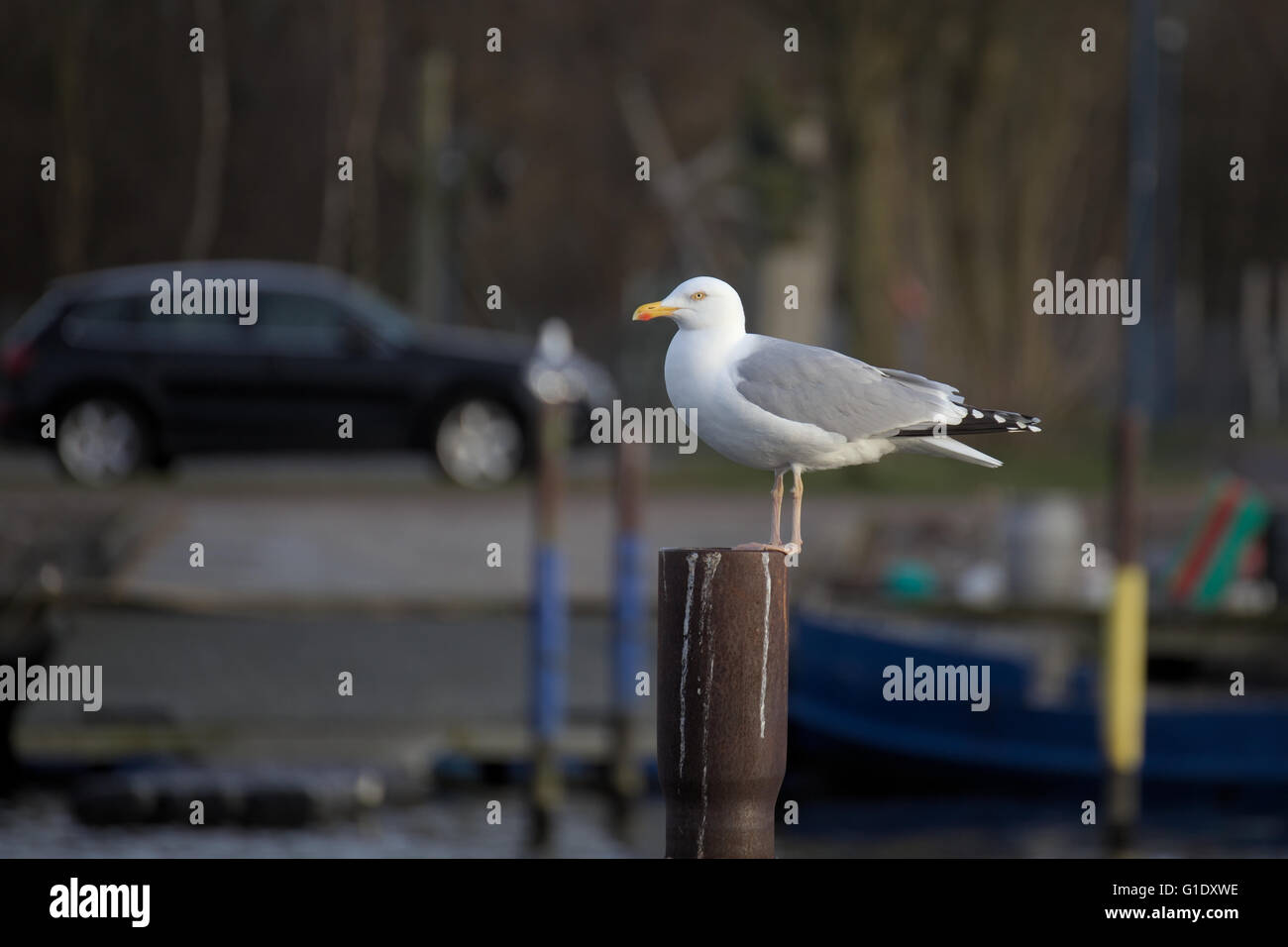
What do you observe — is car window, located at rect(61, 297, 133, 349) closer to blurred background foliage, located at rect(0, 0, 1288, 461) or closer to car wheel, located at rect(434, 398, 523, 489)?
car wheel, located at rect(434, 398, 523, 489)

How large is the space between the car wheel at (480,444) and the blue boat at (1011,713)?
20.7ft

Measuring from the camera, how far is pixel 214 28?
123ft

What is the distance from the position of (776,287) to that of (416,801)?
32.4ft

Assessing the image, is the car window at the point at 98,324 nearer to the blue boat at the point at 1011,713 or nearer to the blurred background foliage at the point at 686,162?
the blurred background foliage at the point at 686,162

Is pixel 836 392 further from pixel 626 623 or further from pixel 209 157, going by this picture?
pixel 209 157

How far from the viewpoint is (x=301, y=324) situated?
23484 millimetres

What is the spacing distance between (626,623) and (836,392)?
13935mm

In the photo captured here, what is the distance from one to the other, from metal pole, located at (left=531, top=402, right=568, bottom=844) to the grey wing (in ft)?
44.4

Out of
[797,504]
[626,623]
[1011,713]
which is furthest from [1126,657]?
[797,504]

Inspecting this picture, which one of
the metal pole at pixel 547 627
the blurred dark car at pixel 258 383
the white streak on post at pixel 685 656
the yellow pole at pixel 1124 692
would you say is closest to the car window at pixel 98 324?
the blurred dark car at pixel 258 383

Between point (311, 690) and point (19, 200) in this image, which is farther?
point (19, 200)

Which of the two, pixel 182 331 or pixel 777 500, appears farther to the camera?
pixel 182 331
